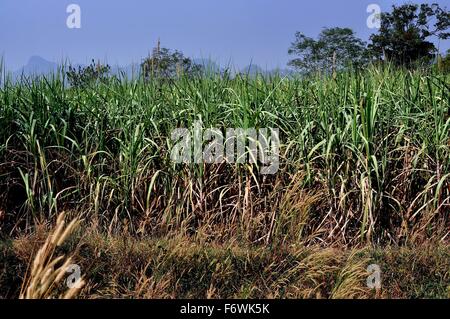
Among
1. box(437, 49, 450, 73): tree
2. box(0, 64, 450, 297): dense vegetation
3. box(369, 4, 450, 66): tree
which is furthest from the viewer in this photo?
box(369, 4, 450, 66): tree

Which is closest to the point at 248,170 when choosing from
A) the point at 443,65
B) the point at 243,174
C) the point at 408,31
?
the point at 243,174

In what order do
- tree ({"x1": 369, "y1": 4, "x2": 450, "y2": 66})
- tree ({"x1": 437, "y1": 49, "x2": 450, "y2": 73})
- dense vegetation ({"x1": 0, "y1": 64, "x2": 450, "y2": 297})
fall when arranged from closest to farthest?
dense vegetation ({"x1": 0, "y1": 64, "x2": 450, "y2": 297}) < tree ({"x1": 437, "y1": 49, "x2": 450, "y2": 73}) < tree ({"x1": 369, "y1": 4, "x2": 450, "y2": 66})

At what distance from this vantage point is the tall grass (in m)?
3.78

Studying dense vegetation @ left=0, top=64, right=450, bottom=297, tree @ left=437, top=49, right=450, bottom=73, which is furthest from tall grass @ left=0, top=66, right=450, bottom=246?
tree @ left=437, top=49, right=450, bottom=73

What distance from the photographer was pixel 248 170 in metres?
3.94

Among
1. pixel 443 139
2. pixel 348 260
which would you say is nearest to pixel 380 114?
pixel 443 139

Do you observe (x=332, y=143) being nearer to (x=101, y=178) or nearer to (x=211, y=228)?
(x=211, y=228)

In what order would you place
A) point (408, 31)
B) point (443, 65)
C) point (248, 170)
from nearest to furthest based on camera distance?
point (248, 170)
point (443, 65)
point (408, 31)

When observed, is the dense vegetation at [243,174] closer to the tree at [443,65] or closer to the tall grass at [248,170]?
the tall grass at [248,170]

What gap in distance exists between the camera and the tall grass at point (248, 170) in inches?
149

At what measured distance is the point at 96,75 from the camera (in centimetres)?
524

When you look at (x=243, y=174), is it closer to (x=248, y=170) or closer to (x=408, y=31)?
(x=248, y=170)

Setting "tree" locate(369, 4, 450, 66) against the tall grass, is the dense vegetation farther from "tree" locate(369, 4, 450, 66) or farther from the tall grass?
"tree" locate(369, 4, 450, 66)

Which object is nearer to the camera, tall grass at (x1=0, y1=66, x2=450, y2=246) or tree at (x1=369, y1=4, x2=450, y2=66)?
tall grass at (x1=0, y1=66, x2=450, y2=246)
